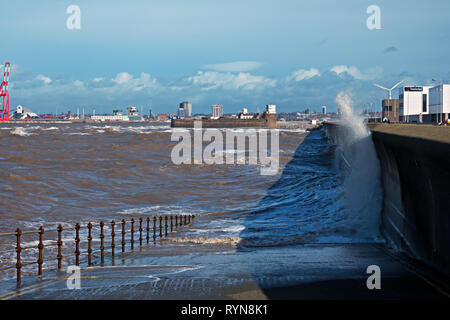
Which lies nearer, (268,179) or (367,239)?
(367,239)

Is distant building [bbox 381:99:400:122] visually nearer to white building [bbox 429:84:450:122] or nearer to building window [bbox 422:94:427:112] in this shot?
building window [bbox 422:94:427:112]

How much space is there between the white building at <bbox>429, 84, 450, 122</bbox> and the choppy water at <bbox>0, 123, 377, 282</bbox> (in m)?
36.8

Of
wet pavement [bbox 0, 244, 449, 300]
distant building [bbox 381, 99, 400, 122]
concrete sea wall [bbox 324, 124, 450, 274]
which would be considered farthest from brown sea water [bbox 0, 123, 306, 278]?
distant building [bbox 381, 99, 400, 122]

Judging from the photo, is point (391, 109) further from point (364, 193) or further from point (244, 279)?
point (244, 279)

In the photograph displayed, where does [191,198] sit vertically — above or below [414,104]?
below

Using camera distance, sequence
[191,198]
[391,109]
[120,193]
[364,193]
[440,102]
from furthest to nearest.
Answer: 1. [391,109]
2. [440,102]
3. [120,193]
4. [191,198]
5. [364,193]

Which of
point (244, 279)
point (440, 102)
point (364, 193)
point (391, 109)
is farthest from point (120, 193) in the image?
point (391, 109)

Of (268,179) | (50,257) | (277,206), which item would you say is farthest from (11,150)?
(50,257)

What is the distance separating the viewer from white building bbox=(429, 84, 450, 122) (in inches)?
3400

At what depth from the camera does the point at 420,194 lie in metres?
10.8

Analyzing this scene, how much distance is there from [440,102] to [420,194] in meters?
79.5

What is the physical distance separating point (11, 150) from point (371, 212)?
55435 mm
